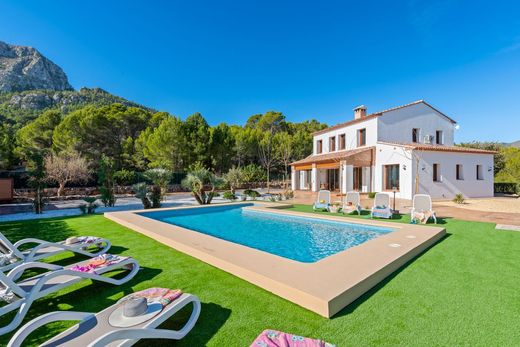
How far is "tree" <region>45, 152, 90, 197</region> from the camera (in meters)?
23.4

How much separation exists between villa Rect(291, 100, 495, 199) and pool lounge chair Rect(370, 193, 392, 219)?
7.85m

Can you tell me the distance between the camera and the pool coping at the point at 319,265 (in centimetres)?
381

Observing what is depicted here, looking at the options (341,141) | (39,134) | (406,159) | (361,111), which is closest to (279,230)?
(406,159)

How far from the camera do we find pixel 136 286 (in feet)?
15.0

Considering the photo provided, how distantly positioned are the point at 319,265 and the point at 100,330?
12.1ft

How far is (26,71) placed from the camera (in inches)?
2992

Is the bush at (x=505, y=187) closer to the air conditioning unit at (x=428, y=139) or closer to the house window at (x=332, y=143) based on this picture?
the air conditioning unit at (x=428, y=139)

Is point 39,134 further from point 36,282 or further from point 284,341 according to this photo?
point 284,341

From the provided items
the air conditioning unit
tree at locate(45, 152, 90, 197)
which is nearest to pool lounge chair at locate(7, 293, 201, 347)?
the air conditioning unit

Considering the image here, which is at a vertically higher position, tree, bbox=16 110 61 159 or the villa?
tree, bbox=16 110 61 159

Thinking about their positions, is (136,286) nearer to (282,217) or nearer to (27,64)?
(282,217)

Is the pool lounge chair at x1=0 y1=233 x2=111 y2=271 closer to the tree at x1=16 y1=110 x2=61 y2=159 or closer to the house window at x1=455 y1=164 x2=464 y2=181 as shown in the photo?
the house window at x1=455 y1=164 x2=464 y2=181

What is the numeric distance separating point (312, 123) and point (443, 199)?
35.7 metres

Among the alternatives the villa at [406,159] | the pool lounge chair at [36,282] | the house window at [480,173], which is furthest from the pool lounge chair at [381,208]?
the house window at [480,173]
